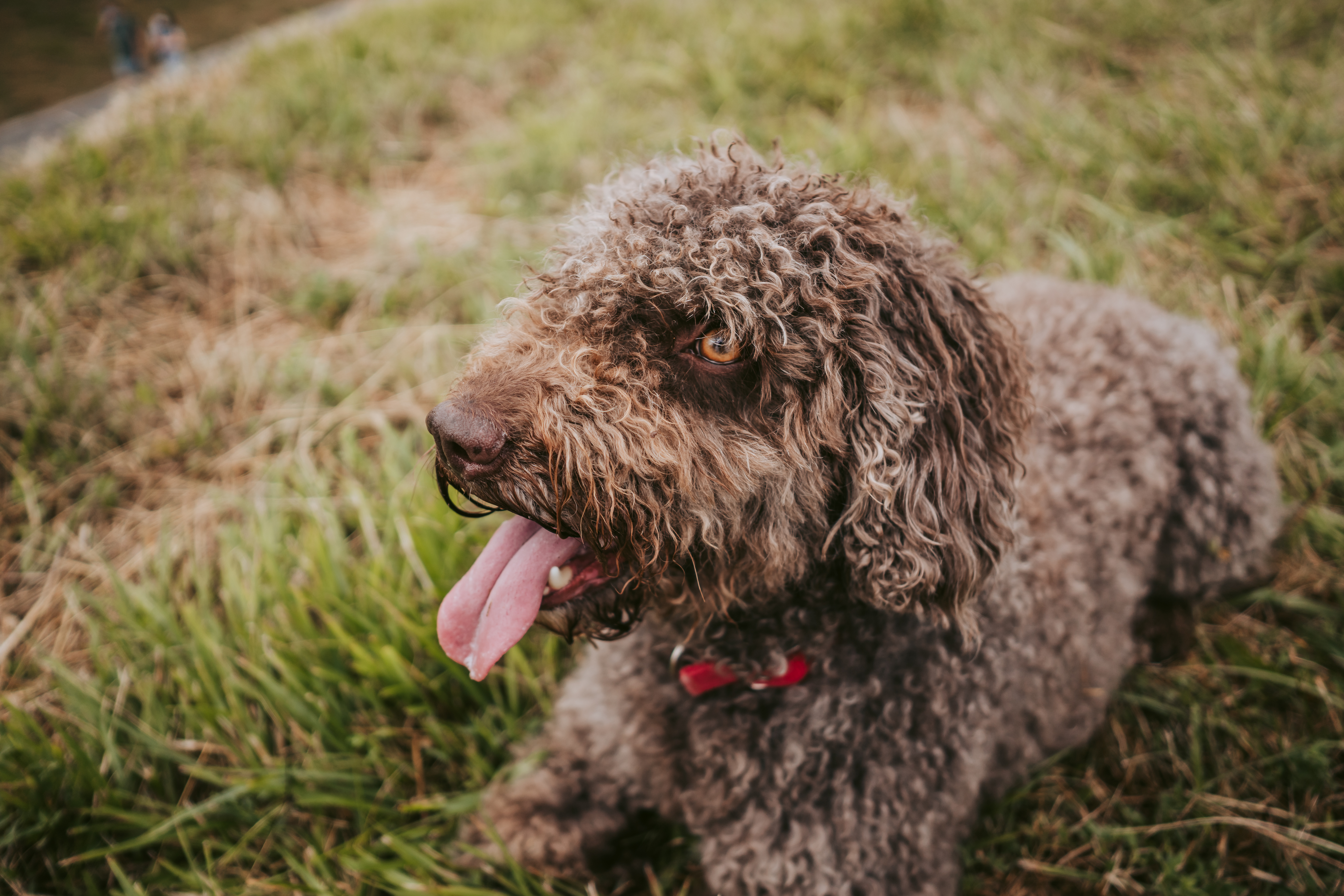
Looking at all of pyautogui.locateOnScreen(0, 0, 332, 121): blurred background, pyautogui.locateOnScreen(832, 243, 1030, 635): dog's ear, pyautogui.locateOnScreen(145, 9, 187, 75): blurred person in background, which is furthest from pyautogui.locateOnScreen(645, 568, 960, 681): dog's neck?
pyautogui.locateOnScreen(0, 0, 332, 121): blurred background

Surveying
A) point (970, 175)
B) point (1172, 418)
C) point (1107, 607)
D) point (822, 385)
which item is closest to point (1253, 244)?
point (970, 175)

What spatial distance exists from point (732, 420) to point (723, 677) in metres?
0.74

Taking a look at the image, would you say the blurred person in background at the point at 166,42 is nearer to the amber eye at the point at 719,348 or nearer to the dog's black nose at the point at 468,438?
the dog's black nose at the point at 468,438

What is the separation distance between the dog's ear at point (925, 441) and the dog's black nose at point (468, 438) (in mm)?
799

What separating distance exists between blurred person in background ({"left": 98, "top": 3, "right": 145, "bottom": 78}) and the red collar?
10.4 m

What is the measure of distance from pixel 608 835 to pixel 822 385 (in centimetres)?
165

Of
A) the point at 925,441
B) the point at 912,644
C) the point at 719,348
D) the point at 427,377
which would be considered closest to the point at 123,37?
the point at 427,377

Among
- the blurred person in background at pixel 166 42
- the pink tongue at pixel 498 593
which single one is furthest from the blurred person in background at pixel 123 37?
the pink tongue at pixel 498 593

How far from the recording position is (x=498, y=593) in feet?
5.73

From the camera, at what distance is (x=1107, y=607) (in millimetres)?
2525

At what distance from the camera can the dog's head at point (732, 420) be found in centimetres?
160

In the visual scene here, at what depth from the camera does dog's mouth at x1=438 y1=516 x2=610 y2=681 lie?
173cm

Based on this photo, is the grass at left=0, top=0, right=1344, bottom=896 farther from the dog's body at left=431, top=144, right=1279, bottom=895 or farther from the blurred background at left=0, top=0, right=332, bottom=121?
the blurred background at left=0, top=0, right=332, bottom=121

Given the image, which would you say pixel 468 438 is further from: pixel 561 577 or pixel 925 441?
pixel 925 441
